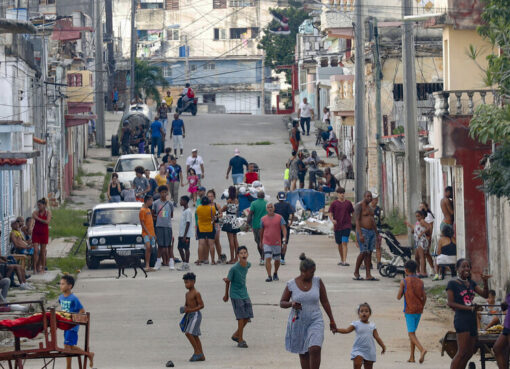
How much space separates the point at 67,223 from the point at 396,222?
972 centimetres

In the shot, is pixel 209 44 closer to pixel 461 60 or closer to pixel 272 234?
pixel 461 60

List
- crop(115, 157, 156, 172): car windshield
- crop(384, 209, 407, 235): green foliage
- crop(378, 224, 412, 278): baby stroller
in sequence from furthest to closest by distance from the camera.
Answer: crop(115, 157, 156, 172): car windshield
crop(384, 209, 407, 235): green foliage
crop(378, 224, 412, 278): baby stroller

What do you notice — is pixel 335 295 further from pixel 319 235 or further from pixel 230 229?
pixel 319 235

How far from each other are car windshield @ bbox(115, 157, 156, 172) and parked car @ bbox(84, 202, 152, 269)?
35.4 feet

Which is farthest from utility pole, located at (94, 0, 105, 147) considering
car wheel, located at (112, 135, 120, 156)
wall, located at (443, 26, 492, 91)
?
wall, located at (443, 26, 492, 91)

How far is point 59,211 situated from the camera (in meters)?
37.7

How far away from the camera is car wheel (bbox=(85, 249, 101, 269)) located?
2706 cm

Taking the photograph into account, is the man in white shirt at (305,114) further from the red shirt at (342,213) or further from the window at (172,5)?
the window at (172,5)

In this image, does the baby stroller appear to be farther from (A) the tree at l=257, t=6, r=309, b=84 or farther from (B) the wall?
(A) the tree at l=257, t=6, r=309, b=84

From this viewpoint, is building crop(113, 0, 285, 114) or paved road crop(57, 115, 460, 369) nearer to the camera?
paved road crop(57, 115, 460, 369)

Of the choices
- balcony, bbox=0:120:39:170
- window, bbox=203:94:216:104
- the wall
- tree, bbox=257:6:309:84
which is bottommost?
balcony, bbox=0:120:39:170

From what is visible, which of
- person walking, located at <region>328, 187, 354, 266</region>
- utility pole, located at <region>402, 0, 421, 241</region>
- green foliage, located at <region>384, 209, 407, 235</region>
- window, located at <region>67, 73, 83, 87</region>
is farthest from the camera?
window, located at <region>67, 73, 83, 87</region>

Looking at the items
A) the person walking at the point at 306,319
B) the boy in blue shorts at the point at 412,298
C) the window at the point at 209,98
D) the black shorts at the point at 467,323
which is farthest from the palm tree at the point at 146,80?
the person walking at the point at 306,319

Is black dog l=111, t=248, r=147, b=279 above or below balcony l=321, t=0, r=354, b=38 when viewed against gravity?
below
